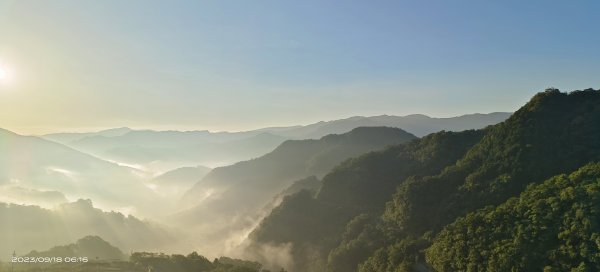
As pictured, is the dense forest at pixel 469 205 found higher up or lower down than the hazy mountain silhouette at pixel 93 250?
higher up

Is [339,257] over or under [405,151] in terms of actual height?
under

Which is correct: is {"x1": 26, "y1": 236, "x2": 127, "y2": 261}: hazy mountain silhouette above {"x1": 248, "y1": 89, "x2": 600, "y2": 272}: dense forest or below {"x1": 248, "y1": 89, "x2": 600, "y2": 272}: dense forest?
below

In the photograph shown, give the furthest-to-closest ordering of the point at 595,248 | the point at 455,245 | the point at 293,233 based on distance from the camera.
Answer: the point at 293,233
the point at 455,245
the point at 595,248

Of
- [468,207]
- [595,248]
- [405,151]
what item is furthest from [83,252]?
[595,248]

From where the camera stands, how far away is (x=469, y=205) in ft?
228

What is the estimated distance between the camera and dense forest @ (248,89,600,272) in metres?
49.4

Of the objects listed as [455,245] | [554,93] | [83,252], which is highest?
[554,93]

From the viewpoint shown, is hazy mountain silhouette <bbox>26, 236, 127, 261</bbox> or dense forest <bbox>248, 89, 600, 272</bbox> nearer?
dense forest <bbox>248, 89, 600, 272</bbox>

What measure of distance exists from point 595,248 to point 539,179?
23.2 metres

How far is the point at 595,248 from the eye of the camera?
4434cm

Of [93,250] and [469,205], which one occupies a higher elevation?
[469,205]

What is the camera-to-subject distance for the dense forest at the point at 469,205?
49375 millimetres

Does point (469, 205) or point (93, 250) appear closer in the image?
point (469, 205)

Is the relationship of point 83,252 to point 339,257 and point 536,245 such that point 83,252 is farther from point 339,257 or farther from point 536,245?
point 536,245
